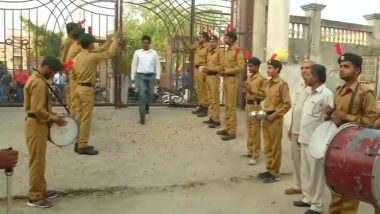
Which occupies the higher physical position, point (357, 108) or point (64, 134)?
point (357, 108)

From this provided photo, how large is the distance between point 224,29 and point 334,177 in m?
7.10

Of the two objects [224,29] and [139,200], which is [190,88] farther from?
[139,200]

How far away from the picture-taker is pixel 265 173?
659 cm

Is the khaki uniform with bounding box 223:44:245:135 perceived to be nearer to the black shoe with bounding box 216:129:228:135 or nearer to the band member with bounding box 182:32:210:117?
the black shoe with bounding box 216:129:228:135

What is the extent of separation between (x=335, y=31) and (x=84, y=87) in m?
9.52

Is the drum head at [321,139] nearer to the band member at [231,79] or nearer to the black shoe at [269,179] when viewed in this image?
the black shoe at [269,179]

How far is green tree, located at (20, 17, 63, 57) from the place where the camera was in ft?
31.8

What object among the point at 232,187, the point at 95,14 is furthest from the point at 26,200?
the point at 95,14

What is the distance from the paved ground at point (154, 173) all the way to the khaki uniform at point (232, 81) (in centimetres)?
32

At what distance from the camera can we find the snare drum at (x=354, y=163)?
3555mm

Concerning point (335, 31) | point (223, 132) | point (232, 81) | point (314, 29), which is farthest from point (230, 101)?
point (335, 31)

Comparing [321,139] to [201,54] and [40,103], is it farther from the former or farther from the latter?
[201,54]

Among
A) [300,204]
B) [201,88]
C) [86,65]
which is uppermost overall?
[86,65]

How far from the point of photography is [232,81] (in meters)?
8.16
